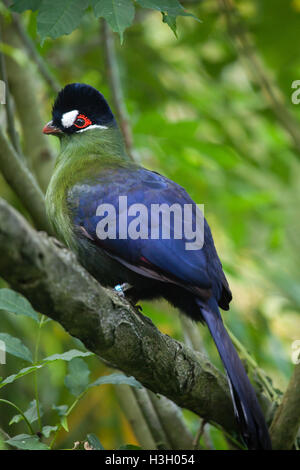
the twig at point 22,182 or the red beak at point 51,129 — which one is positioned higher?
the red beak at point 51,129

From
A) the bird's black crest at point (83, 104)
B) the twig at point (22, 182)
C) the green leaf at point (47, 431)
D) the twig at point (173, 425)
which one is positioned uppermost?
the bird's black crest at point (83, 104)

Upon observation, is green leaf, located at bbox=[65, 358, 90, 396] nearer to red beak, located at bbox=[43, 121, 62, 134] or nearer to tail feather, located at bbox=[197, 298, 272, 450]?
tail feather, located at bbox=[197, 298, 272, 450]

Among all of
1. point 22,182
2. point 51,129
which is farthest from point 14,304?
point 51,129

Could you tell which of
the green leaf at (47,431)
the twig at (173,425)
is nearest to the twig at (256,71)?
the twig at (173,425)

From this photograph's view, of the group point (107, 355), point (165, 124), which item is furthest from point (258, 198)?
point (107, 355)

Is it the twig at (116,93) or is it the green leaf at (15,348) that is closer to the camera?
the green leaf at (15,348)

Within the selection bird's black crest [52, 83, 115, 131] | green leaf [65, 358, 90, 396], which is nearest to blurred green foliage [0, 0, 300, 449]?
bird's black crest [52, 83, 115, 131]

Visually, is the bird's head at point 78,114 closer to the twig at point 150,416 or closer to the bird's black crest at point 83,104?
the bird's black crest at point 83,104

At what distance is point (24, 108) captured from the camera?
343 centimetres

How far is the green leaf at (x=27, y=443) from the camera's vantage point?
1.81 metres

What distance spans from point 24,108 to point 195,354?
188 cm

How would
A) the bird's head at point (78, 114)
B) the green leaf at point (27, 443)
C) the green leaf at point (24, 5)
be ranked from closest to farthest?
the green leaf at point (27, 443) → the green leaf at point (24, 5) → the bird's head at point (78, 114)

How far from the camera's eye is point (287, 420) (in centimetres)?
228

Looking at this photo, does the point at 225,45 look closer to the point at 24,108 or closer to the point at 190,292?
the point at 24,108
